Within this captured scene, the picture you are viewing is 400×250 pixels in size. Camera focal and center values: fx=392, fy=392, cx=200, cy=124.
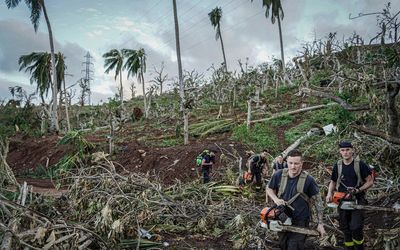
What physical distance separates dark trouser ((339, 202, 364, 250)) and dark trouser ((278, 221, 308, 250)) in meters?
1.07

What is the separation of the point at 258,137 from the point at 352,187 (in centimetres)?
1066

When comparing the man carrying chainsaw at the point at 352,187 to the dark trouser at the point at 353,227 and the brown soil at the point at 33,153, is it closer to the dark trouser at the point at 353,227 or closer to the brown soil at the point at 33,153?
the dark trouser at the point at 353,227

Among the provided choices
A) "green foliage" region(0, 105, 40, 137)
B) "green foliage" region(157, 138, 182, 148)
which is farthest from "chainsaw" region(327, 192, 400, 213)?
"green foliage" region(0, 105, 40, 137)

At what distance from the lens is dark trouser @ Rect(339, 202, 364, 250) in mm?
5137

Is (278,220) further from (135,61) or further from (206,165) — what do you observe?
(135,61)

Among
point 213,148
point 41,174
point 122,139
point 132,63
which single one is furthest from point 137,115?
point 213,148

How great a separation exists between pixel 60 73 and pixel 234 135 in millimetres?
15534

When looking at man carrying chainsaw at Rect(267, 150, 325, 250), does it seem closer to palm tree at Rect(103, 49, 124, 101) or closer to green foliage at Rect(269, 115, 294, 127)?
green foliage at Rect(269, 115, 294, 127)

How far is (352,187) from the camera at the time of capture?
17.1ft

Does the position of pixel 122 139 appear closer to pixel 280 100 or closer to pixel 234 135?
pixel 234 135

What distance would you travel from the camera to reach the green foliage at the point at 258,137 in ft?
48.9

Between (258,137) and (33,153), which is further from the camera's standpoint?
(33,153)

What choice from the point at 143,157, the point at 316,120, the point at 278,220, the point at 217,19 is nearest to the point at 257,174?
the point at 143,157

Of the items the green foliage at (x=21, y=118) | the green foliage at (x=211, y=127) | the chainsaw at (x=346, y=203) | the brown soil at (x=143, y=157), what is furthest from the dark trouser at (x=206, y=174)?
the green foliage at (x=21, y=118)
